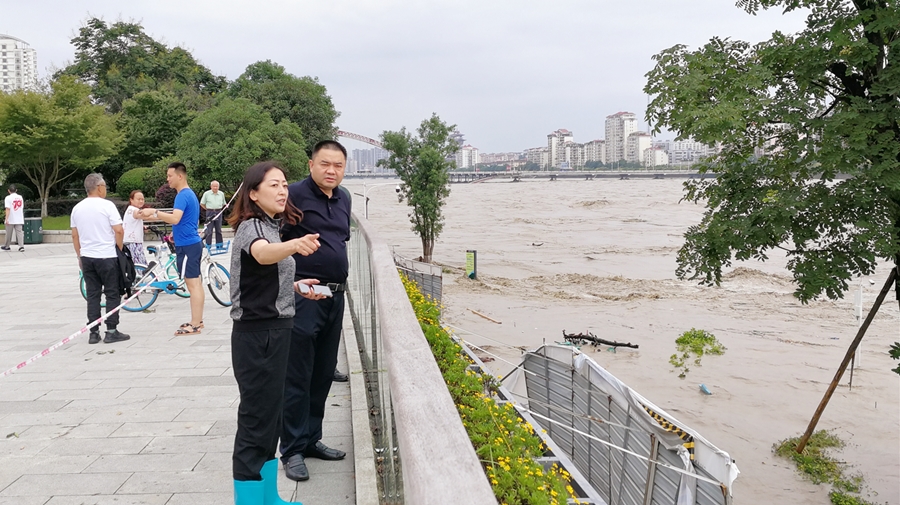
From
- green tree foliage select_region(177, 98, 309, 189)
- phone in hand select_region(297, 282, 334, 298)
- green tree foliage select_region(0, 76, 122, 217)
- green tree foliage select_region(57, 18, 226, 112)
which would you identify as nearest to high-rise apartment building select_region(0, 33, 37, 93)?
green tree foliage select_region(57, 18, 226, 112)

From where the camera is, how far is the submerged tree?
696 cm

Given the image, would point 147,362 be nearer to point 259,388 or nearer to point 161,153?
point 259,388

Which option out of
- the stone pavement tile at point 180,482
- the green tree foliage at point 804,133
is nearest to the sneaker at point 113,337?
the stone pavement tile at point 180,482

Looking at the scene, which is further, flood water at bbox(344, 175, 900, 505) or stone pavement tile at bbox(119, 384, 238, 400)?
flood water at bbox(344, 175, 900, 505)

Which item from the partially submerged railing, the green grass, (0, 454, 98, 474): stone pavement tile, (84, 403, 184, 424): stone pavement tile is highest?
the partially submerged railing

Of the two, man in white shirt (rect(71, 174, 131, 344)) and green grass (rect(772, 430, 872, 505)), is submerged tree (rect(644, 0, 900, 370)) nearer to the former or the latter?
green grass (rect(772, 430, 872, 505))

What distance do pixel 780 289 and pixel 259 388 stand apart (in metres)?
22.3

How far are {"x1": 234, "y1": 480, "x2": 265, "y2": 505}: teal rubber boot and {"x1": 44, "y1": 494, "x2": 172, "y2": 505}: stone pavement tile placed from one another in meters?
0.72

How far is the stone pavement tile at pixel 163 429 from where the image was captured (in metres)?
4.42

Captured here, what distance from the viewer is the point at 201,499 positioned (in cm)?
348

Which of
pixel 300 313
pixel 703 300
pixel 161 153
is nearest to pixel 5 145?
pixel 161 153

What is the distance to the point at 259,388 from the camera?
9.57ft

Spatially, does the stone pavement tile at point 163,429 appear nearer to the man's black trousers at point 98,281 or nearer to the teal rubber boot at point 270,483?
the teal rubber boot at point 270,483

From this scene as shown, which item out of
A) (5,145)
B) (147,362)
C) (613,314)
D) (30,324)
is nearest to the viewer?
(147,362)
